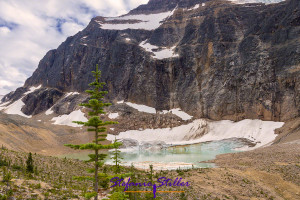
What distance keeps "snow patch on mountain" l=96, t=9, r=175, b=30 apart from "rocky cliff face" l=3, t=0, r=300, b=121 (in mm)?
571

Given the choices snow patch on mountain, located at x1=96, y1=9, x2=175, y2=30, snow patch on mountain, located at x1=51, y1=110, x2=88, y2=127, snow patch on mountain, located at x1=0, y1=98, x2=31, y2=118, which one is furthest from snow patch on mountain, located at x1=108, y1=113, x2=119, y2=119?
snow patch on mountain, located at x1=0, y1=98, x2=31, y2=118

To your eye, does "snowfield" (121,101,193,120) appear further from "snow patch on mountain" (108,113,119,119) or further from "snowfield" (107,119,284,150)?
"snow patch on mountain" (108,113,119,119)

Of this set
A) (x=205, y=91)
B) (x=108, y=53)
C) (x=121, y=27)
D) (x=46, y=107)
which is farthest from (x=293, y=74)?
(x=46, y=107)

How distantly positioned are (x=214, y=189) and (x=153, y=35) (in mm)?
94307

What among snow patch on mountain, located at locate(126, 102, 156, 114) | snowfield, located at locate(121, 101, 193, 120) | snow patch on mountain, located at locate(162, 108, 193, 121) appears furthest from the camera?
snow patch on mountain, located at locate(126, 102, 156, 114)

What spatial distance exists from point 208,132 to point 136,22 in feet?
266

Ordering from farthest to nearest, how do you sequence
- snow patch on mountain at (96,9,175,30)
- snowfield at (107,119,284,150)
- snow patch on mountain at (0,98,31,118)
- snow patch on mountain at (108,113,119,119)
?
snow patch on mountain at (96,9,175,30), snow patch on mountain at (0,98,31,118), snow patch on mountain at (108,113,119,119), snowfield at (107,119,284,150)

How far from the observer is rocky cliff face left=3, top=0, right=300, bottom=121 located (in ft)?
195

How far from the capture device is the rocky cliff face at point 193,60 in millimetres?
59469

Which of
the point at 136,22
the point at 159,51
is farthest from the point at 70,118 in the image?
the point at 136,22

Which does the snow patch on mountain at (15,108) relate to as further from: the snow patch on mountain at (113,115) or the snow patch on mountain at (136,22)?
the snow patch on mountain at (136,22)

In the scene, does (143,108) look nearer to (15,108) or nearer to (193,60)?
(193,60)

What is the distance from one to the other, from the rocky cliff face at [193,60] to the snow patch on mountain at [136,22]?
57 cm

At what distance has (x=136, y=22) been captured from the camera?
119 meters
